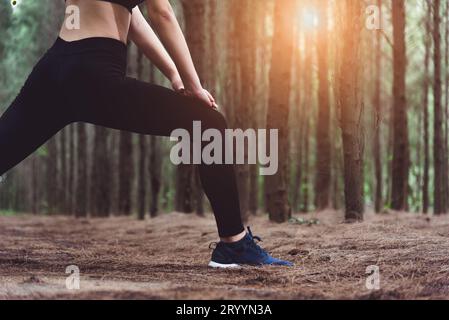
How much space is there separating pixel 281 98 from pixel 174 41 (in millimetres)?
5457

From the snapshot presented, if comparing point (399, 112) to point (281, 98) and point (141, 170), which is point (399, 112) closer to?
point (281, 98)

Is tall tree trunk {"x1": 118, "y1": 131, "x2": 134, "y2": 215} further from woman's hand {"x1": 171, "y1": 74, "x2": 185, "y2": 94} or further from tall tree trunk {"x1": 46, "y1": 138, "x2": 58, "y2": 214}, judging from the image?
woman's hand {"x1": 171, "y1": 74, "x2": 185, "y2": 94}

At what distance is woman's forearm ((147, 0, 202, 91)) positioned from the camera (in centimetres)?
377

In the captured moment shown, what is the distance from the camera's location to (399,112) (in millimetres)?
12109

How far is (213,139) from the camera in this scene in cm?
375

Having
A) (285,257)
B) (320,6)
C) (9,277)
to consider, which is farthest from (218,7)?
(9,277)

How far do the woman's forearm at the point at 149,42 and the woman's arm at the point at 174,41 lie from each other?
0.56 feet

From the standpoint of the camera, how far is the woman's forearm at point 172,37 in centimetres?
377

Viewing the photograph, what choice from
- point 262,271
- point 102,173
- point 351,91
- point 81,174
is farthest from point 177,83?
point 81,174

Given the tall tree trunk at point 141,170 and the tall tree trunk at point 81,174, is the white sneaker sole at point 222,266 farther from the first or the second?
the tall tree trunk at point 81,174

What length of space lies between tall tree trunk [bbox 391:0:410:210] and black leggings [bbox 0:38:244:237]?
886cm

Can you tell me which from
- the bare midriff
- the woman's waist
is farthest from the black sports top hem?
the woman's waist

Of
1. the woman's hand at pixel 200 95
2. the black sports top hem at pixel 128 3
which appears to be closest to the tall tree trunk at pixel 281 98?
the woman's hand at pixel 200 95

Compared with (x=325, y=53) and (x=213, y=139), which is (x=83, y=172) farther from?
(x=213, y=139)
